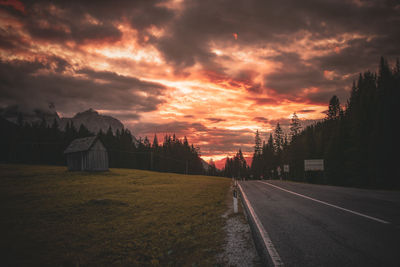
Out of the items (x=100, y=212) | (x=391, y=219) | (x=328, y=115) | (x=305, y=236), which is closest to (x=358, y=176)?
(x=391, y=219)

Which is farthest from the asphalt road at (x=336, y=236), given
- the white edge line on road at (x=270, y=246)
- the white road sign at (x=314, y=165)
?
the white road sign at (x=314, y=165)

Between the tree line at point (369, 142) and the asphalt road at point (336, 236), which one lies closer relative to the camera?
the asphalt road at point (336, 236)

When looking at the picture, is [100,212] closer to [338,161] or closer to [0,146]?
[338,161]

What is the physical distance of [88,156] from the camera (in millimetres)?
40156

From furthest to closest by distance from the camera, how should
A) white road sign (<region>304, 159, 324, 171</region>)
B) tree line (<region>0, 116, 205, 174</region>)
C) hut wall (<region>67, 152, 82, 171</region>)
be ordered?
tree line (<region>0, 116, 205, 174</region>) → white road sign (<region>304, 159, 324, 171</region>) → hut wall (<region>67, 152, 82, 171</region>)

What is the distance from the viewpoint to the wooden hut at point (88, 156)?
40.2 metres

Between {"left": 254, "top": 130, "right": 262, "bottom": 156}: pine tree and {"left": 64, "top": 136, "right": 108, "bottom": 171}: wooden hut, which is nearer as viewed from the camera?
{"left": 64, "top": 136, "right": 108, "bottom": 171}: wooden hut

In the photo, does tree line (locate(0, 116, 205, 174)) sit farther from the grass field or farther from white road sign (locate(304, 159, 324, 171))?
the grass field

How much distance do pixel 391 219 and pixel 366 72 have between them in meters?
67.5

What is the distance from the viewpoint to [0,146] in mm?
64188

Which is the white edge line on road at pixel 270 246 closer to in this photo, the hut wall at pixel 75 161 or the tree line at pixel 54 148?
the hut wall at pixel 75 161

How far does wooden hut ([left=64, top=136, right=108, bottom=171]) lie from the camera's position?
132ft

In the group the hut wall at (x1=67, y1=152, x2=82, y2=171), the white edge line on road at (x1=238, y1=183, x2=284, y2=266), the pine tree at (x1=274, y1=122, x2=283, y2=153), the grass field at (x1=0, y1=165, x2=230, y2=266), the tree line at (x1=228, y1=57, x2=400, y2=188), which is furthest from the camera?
the pine tree at (x1=274, y1=122, x2=283, y2=153)

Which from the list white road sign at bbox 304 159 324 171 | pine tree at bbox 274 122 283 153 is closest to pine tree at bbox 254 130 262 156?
pine tree at bbox 274 122 283 153
